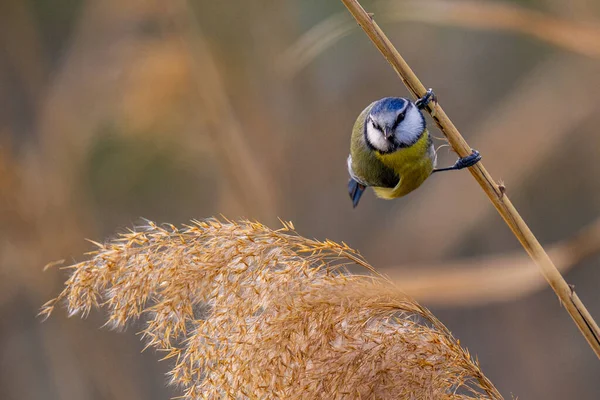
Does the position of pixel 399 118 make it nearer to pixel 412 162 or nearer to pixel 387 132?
pixel 387 132

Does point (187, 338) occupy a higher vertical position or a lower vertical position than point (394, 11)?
lower

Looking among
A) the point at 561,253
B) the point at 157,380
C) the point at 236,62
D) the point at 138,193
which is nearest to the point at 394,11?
the point at 561,253

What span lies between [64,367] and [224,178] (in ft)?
3.18

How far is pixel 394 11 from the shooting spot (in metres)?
A: 1.84

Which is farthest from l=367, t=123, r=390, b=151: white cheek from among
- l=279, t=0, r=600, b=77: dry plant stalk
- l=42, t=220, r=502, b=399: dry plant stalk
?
l=42, t=220, r=502, b=399: dry plant stalk

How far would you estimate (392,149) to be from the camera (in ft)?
7.41

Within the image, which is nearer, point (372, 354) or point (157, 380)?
point (372, 354)

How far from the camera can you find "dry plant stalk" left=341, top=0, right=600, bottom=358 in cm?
129

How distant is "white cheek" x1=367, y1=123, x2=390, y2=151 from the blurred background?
353mm

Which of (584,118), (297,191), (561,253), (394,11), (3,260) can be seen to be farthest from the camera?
(297,191)

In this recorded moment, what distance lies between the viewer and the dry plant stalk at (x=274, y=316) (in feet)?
3.98

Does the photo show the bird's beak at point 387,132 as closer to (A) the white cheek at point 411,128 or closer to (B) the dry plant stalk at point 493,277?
(A) the white cheek at point 411,128

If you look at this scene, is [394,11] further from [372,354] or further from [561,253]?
[372,354]

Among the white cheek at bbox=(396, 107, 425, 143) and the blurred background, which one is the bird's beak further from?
the blurred background
